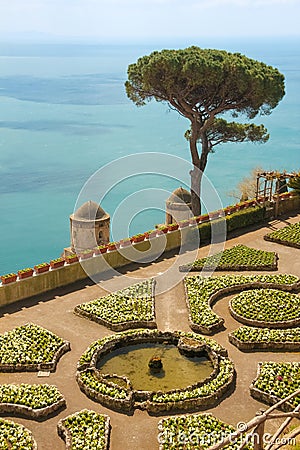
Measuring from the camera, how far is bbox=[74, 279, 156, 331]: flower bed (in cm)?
2225

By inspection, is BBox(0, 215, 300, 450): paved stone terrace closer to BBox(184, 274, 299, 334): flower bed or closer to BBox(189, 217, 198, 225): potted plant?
BBox(184, 274, 299, 334): flower bed

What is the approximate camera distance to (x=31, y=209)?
3910 inches

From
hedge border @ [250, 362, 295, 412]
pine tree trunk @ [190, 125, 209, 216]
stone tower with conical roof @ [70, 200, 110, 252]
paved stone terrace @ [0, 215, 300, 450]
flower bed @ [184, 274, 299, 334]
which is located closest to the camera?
paved stone terrace @ [0, 215, 300, 450]

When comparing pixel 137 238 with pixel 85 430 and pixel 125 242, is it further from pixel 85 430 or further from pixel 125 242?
pixel 85 430

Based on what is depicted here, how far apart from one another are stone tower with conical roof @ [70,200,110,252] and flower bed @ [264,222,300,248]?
930cm

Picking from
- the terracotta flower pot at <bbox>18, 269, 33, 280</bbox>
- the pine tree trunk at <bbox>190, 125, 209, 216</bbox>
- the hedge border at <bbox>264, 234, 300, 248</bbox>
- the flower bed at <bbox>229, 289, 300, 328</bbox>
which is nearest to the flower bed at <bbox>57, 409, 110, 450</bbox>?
the flower bed at <bbox>229, 289, 300, 328</bbox>

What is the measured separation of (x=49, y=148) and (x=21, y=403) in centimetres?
12491

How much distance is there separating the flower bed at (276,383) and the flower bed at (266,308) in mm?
3217

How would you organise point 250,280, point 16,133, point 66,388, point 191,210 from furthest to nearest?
point 16,133, point 191,210, point 250,280, point 66,388

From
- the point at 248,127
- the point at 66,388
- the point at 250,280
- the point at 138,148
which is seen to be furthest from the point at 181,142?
the point at 66,388

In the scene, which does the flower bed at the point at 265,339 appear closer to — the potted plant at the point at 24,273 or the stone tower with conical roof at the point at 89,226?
the potted plant at the point at 24,273

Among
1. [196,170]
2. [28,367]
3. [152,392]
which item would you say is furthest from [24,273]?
[196,170]

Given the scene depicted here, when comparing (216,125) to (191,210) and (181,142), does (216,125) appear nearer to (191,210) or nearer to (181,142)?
(191,210)

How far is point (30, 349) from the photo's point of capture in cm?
1998
